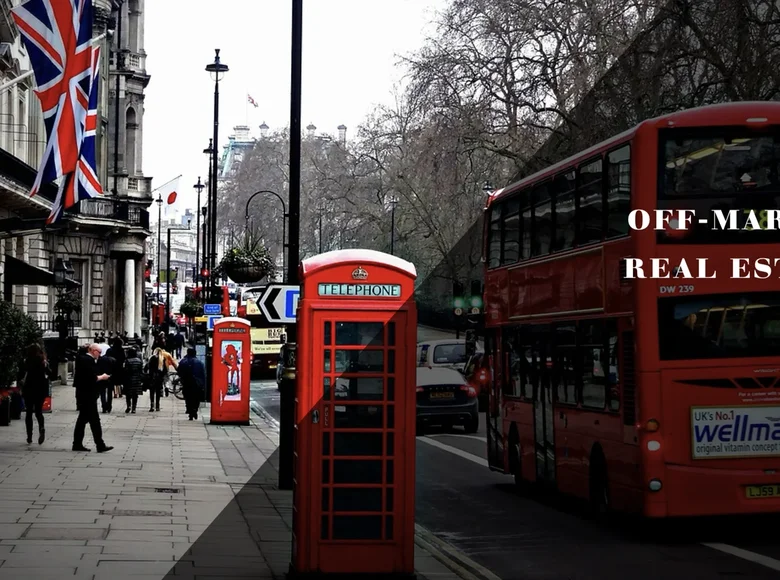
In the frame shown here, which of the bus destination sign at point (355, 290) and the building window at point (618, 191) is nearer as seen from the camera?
the bus destination sign at point (355, 290)

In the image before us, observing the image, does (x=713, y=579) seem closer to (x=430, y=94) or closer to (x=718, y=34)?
(x=718, y=34)

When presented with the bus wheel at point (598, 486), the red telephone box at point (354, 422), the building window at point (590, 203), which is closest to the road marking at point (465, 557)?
the red telephone box at point (354, 422)

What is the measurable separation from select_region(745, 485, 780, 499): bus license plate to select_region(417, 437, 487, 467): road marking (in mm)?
9788

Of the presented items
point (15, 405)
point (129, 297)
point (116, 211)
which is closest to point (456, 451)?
point (15, 405)

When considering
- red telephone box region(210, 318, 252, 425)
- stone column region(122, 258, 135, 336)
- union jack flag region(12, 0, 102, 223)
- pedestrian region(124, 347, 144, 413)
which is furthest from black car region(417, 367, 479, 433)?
stone column region(122, 258, 135, 336)

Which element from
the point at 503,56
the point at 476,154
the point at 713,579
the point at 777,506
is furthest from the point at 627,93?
the point at 713,579

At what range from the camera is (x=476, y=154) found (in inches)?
1807

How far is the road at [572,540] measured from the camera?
11.5 meters

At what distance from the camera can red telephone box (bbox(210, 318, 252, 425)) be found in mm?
30562

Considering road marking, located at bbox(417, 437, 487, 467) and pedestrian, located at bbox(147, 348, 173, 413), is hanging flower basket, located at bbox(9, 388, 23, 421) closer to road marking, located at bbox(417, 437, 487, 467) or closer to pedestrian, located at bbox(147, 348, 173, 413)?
pedestrian, located at bbox(147, 348, 173, 413)

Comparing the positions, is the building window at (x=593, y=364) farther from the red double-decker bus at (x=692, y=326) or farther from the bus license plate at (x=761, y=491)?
the bus license plate at (x=761, y=491)

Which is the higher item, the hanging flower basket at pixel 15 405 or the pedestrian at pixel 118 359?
the pedestrian at pixel 118 359

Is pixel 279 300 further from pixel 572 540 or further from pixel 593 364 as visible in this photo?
pixel 572 540

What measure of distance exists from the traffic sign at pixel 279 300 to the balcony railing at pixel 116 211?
151ft
